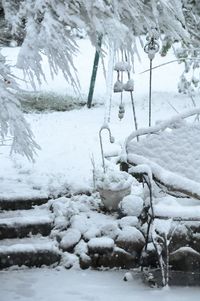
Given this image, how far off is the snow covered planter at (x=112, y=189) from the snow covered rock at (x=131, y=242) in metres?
0.59

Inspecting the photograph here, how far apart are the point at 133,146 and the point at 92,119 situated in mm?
6002

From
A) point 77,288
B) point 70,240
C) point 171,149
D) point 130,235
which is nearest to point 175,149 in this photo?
point 171,149

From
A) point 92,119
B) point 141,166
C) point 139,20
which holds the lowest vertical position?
point 92,119

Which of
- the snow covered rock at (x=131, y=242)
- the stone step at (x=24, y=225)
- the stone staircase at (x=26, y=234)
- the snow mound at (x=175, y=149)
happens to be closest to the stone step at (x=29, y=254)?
the stone staircase at (x=26, y=234)

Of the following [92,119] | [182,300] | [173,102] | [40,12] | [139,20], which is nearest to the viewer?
[40,12]

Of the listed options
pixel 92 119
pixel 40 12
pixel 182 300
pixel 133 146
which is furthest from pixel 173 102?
pixel 40 12

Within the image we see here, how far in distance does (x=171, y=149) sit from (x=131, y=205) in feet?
2.68

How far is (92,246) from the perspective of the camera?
4332 mm

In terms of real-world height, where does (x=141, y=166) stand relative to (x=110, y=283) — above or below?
above

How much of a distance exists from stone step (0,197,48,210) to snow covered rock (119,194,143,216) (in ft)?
2.92

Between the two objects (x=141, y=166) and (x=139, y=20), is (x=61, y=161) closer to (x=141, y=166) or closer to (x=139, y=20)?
(x=141, y=166)

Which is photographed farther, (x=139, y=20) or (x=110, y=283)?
(x=110, y=283)

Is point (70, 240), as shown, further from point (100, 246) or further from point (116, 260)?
point (116, 260)

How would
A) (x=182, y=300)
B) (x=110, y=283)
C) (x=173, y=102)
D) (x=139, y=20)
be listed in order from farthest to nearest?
(x=173, y=102) → (x=110, y=283) → (x=182, y=300) → (x=139, y=20)
